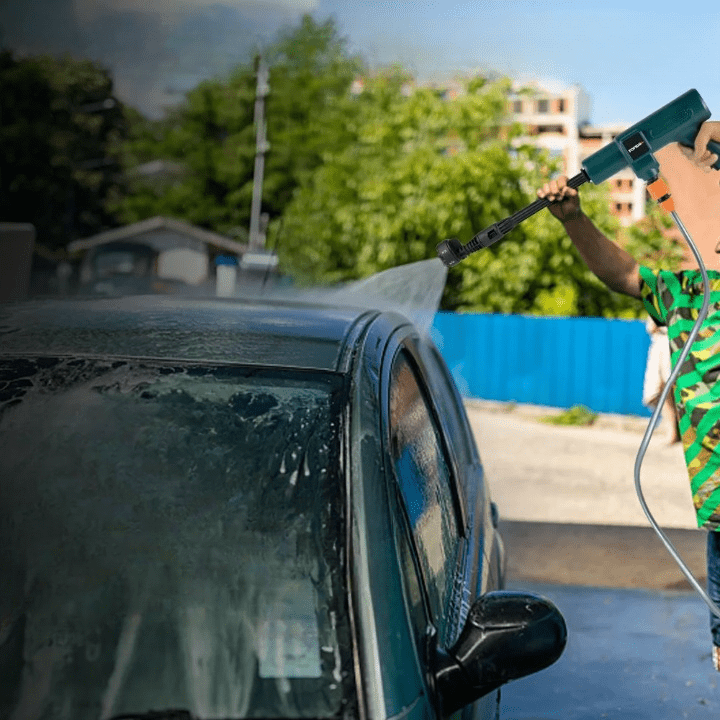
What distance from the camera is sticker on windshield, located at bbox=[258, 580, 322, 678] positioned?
173cm

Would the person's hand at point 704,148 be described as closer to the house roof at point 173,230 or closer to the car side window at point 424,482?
the car side window at point 424,482

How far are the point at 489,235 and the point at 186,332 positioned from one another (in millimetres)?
756

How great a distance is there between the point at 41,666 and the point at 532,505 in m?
7.85

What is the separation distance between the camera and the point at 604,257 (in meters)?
3.21

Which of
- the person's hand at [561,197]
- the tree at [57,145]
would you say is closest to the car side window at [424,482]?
the person's hand at [561,197]

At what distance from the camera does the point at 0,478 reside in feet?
6.81

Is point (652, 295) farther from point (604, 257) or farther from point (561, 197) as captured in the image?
point (561, 197)

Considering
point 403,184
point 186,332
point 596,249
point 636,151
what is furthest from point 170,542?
point 403,184

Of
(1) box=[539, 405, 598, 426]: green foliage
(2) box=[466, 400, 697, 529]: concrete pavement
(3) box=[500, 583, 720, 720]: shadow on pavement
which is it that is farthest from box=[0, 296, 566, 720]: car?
(1) box=[539, 405, 598, 426]: green foliage

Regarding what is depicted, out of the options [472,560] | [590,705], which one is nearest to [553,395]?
[590,705]

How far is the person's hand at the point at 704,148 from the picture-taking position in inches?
117

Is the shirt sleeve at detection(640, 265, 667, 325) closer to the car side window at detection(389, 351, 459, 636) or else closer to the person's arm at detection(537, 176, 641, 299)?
the person's arm at detection(537, 176, 641, 299)

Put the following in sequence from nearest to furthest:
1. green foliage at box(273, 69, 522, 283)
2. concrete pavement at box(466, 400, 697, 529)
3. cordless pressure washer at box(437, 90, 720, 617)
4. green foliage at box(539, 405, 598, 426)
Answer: cordless pressure washer at box(437, 90, 720, 617) → concrete pavement at box(466, 400, 697, 529) → green foliage at box(539, 405, 598, 426) → green foliage at box(273, 69, 522, 283)

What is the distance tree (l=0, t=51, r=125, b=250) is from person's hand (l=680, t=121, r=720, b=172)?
63.2 m
